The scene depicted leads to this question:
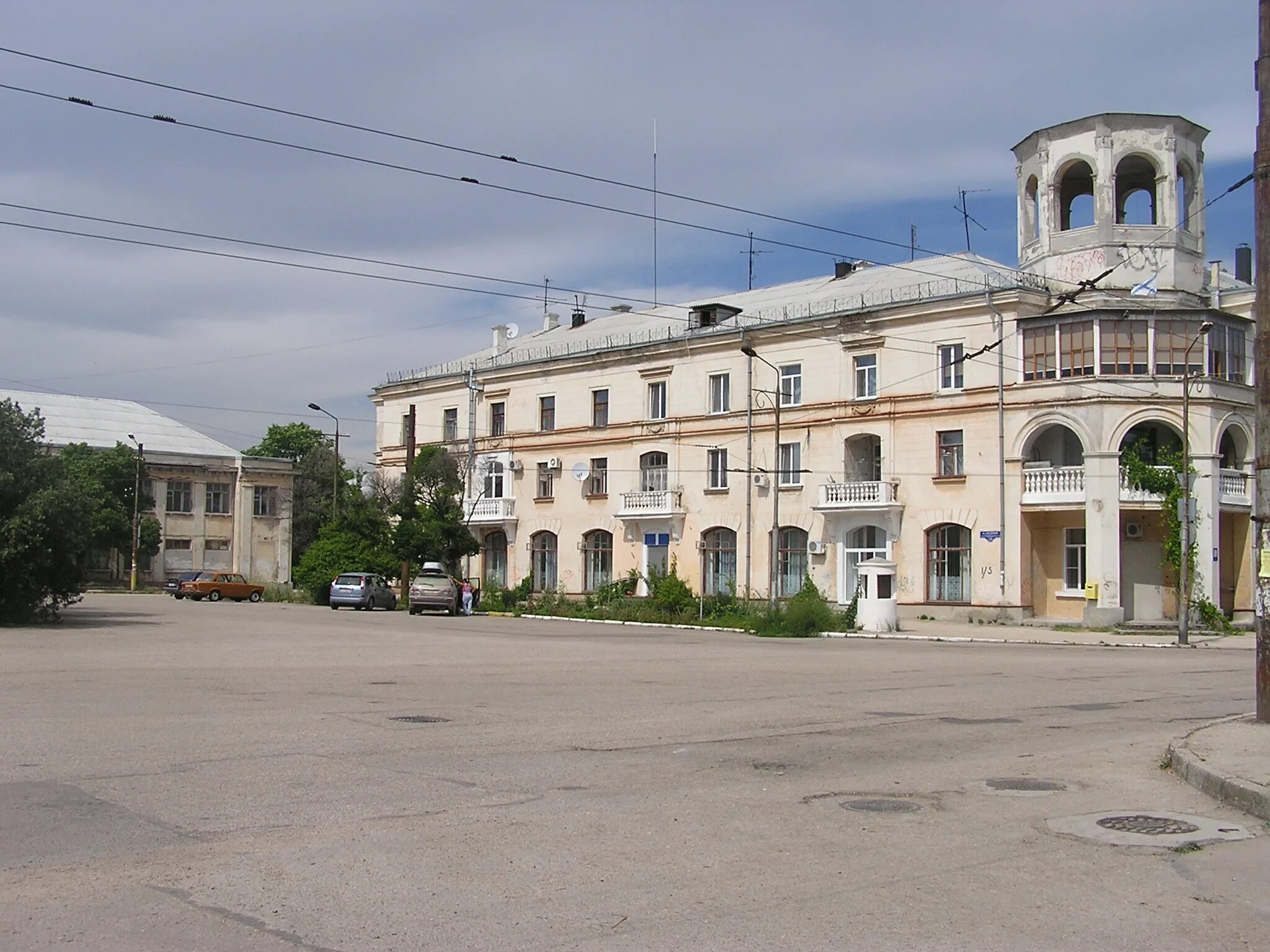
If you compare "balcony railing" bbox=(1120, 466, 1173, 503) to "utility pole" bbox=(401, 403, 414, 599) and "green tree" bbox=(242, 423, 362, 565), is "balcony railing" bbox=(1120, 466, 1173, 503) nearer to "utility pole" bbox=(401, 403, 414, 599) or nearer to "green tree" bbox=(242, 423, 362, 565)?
"utility pole" bbox=(401, 403, 414, 599)

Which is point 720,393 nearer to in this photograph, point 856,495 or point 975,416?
point 856,495

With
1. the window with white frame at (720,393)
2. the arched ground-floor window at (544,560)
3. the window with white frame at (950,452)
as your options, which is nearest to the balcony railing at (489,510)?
the arched ground-floor window at (544,560)

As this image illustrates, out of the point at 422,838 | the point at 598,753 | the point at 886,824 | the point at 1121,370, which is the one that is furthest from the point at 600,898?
the point at 1121,370

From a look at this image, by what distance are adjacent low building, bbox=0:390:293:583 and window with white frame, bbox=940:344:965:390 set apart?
161 feet

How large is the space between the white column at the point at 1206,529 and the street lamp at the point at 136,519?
55025 millimetres

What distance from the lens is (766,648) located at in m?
30.4

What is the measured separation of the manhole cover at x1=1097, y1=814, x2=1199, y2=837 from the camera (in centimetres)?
855

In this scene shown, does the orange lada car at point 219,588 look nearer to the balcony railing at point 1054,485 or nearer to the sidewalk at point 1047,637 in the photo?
the sidewalk at point 1047,637

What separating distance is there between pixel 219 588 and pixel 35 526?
2664cm

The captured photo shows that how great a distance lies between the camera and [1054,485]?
43500 millimetres

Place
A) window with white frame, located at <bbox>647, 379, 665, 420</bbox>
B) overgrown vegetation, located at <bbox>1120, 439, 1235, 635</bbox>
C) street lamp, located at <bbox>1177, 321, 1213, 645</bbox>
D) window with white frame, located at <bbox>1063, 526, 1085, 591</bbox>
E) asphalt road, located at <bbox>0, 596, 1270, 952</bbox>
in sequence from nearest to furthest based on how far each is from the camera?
asphalt road, located at <bbox>0, 596, 1270, 952</bbox> < street lamp, located at <bbox>1177, 321, 1213, 645</bbox> < overgrown vegetation, located at <bbox>1120, 439, 1235, 635</bbox> < window with white frame, located at <bbox>1063, 526, 1085, 591</bbox> < window with white frame, located at <bbox>647, 379, 665, 420</bbox>

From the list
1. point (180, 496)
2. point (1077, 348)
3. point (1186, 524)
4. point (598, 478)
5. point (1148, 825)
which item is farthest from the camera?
point (180, 496)

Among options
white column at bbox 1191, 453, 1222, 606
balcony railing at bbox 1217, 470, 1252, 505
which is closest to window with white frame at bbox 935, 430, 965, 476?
white column at bbox 1191, 453, 1222, 606

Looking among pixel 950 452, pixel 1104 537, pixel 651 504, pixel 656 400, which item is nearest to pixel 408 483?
pixel 651 504
